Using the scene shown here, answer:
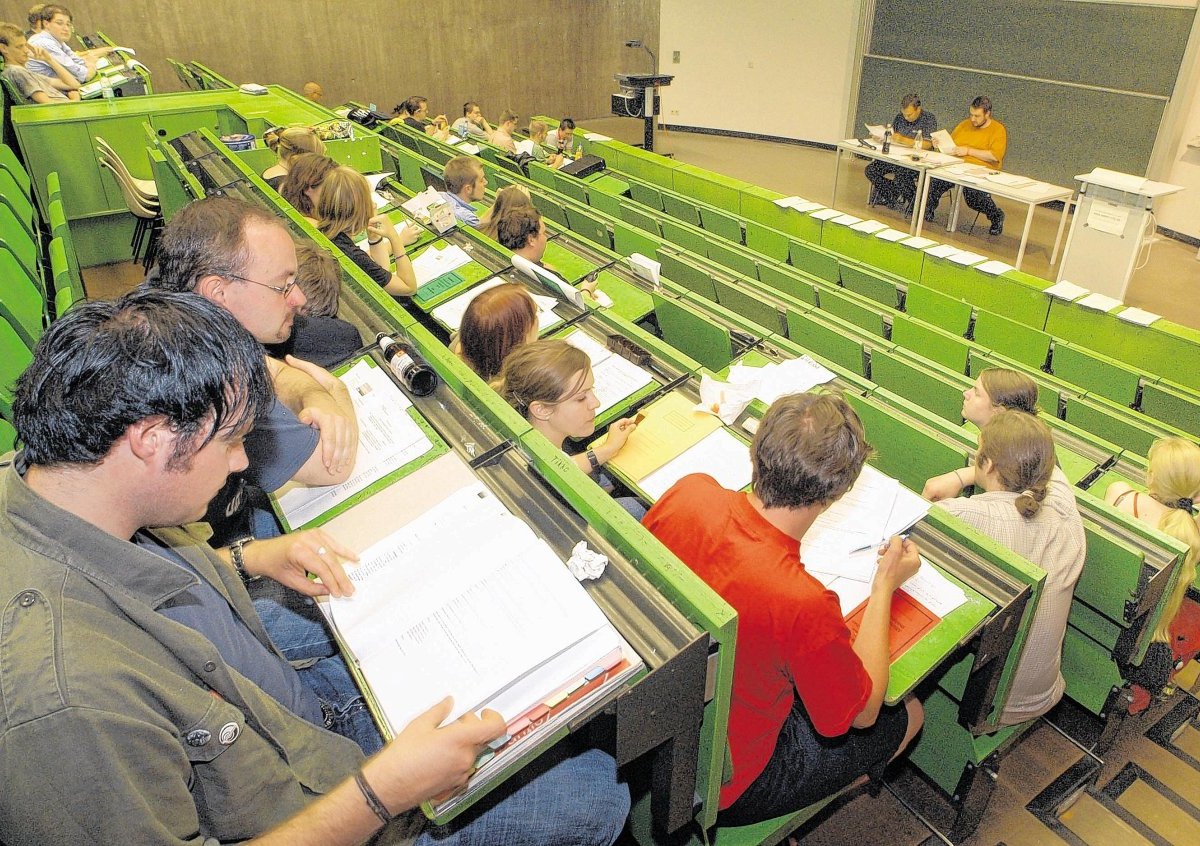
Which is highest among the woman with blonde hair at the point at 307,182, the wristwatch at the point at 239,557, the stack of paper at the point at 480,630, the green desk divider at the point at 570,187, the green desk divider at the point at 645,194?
the woman with blonde hair at the point at 307,182

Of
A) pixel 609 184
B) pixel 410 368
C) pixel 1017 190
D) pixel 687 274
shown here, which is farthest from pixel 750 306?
pixel 1017 190

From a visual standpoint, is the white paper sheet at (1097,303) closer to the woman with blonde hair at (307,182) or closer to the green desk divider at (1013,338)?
the green desk divider at (1013,338)

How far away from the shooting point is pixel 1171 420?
3791mm

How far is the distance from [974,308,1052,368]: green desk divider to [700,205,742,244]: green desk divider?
7.34 feet

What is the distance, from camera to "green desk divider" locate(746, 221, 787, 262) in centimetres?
584

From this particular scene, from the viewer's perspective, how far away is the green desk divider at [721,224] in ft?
20.7

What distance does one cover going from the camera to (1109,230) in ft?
21.2

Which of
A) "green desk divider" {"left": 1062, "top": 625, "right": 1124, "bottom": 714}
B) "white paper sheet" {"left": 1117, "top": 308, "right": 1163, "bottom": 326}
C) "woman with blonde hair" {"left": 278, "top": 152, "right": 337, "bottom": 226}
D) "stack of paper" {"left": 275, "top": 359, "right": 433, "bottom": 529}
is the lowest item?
"green desk divider" {"left": 1062, "top": 625, "right": 1124, "bottom": 714}

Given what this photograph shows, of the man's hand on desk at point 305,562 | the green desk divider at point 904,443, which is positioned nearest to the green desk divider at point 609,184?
the green desk divider at point 904,443

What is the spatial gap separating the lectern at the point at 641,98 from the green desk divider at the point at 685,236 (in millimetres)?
5364

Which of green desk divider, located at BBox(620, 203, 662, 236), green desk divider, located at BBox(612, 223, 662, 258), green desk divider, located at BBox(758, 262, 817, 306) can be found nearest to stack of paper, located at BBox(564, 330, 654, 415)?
green desk divider, located at BBox(612, 223, 662, 258)

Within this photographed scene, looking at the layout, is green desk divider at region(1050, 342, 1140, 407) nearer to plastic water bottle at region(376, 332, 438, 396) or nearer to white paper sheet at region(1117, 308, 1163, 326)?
white paper sheet at region(1117, 308, 1163, 326)

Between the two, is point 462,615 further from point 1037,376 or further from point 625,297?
point 1037,376

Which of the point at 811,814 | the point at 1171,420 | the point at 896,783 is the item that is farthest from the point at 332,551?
the point at 1171,420
